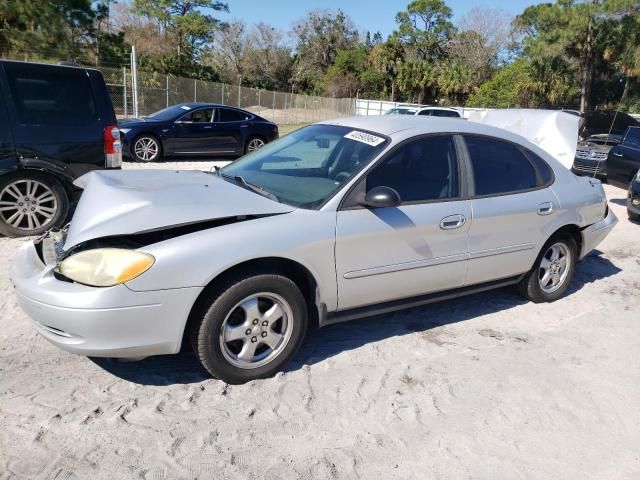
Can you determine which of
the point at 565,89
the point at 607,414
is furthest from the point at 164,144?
the point at 565,89

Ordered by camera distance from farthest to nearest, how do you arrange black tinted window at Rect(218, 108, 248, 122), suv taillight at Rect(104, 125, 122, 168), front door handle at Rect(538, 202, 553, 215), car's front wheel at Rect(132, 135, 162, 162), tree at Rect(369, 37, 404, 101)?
tree at Rect(369, 37, 404, 101) < black tinted window at Rect(218, 108, 248, 122) < car's front wheel at Rect(132, 135, 162, 162) < suv taillight at Rect(104, 125, 122, 168) < front door handle at Rect(538, 202, 553, 215)

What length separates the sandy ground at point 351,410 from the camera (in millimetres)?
2701

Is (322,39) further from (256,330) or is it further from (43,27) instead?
(256,330)

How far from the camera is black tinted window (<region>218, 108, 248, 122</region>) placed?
13.7m

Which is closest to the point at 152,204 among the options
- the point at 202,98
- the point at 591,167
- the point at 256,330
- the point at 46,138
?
the point at 256,330

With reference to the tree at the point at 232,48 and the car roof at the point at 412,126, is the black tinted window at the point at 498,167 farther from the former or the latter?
the tree at the point at 232,48

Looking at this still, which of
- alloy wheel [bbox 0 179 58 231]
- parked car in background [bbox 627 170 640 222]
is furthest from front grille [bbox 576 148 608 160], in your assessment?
alloy wheel [bbox 0 179 58 231]

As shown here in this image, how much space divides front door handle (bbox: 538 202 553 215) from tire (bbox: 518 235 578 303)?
0.33 metres

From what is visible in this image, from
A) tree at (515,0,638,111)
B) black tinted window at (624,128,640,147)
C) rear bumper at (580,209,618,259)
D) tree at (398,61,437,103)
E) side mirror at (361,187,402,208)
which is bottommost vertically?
rear bumper at (580,209,618,259)

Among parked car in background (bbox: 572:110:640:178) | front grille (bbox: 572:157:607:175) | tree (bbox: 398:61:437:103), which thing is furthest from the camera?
tree (bbox: 398:61:437:103)

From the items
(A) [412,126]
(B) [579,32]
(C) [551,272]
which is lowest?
(C) [551,272]

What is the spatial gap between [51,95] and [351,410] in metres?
4.74

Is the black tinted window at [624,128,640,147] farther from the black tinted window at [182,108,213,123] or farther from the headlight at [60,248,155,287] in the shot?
the headlight at [60,248,155,287]

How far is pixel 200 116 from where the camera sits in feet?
43.5
